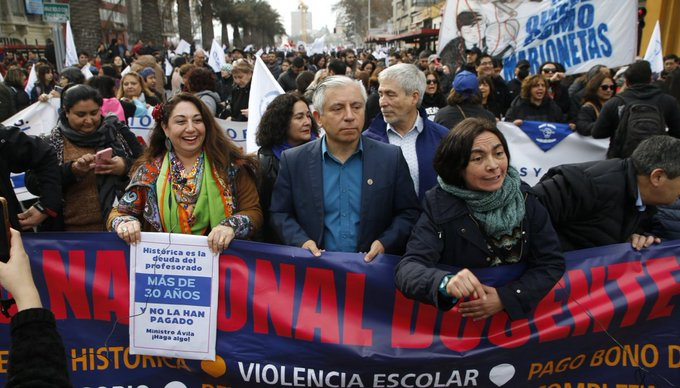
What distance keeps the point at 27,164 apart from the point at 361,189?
1.98 metres

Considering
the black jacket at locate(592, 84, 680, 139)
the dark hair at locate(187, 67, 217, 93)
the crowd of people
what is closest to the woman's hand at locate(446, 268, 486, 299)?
the crowd of people

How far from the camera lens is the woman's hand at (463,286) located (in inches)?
86.4

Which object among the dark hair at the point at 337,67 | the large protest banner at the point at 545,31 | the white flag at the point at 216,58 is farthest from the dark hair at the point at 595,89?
the white flag at the point at 216,58

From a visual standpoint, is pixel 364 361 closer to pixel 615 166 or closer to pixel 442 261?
pixel 442 261

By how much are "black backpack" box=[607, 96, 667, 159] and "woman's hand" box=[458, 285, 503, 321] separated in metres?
3.31

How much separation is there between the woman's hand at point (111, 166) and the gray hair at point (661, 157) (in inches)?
116

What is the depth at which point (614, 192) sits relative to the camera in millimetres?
2779

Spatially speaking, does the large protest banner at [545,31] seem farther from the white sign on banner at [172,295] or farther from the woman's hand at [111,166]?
the white sign on banner at [172,295]

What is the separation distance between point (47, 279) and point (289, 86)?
29.0 feet

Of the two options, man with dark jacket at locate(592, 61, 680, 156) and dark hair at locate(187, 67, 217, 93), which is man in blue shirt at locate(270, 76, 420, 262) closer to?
man with dark jacket at locate(592, 61, 680, 156)

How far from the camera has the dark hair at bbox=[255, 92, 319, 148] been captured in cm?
370

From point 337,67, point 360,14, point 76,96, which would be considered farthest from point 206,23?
point 360,14

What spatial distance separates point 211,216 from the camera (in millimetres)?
3025

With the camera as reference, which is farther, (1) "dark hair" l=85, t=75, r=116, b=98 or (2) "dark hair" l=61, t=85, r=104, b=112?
(1) "dark hair" l=85, t=75, r=116, b=98
